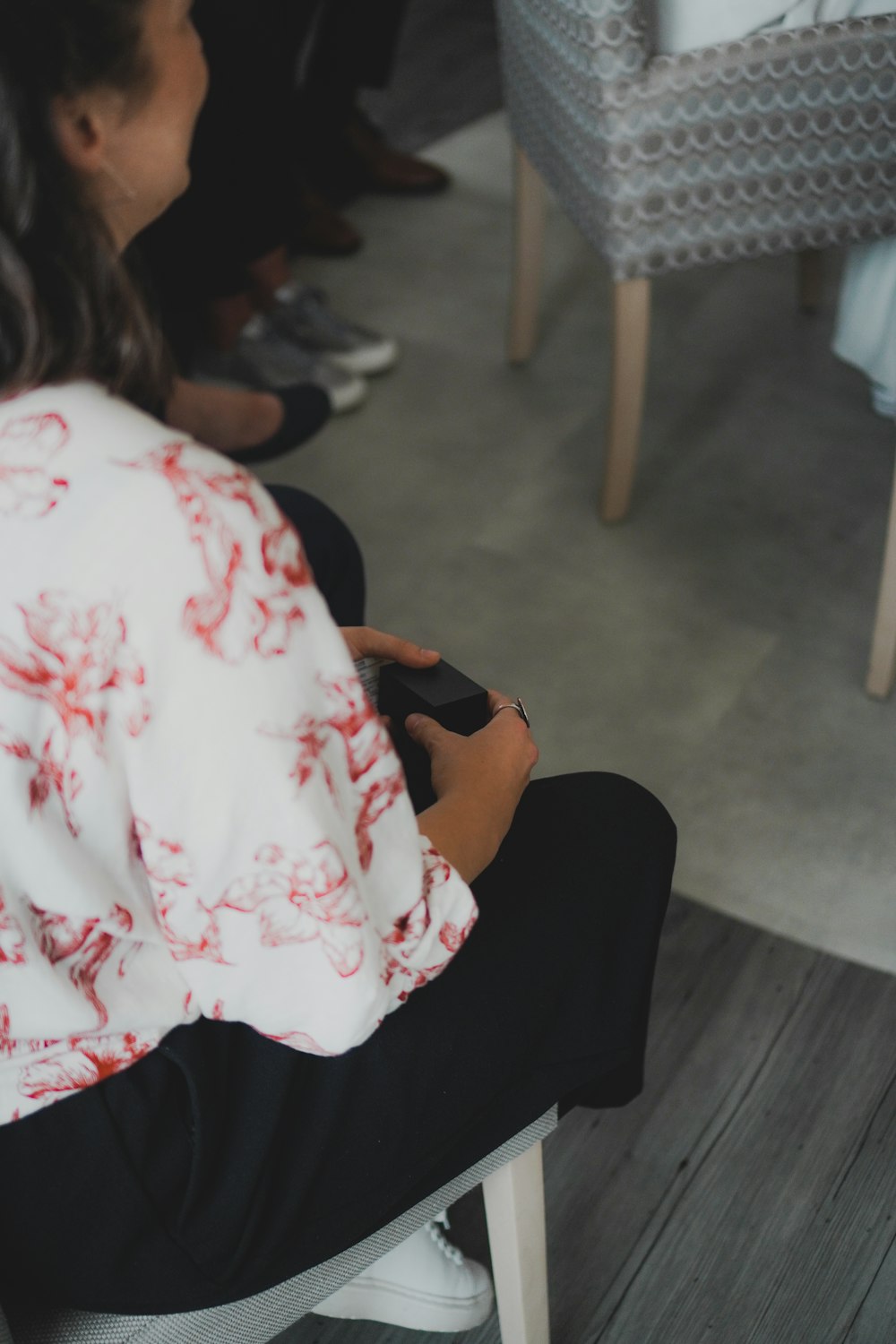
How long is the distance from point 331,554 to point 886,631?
62 cm

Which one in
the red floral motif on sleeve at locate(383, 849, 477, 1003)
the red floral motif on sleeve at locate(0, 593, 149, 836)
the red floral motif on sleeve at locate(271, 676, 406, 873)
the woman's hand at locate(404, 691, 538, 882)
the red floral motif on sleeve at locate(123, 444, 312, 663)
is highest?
the red floral motif on sleeve at locate(123, 444, 312, 663)

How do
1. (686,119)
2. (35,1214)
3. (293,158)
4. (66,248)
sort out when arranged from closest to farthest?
1. (66,248)
2. (35,1214)
3. (686,119)
4. (293,158)

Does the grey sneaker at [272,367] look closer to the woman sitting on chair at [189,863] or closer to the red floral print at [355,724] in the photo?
the woman sitting on chair at [189,863]

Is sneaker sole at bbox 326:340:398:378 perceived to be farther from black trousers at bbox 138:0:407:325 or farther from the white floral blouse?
the white floral blouse

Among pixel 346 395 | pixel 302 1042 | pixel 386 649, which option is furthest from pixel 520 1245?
→ pixel 346 395

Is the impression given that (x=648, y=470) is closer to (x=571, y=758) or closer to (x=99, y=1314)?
(x=571, y=758)

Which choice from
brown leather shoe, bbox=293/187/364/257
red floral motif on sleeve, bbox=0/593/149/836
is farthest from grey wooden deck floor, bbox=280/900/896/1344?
brown leather shoe, bbox=293/187/364/257

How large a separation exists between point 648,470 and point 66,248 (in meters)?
1.38

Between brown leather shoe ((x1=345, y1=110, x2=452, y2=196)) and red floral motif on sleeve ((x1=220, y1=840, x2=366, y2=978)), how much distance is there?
2198 millimetres

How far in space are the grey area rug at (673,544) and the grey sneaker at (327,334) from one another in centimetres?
4

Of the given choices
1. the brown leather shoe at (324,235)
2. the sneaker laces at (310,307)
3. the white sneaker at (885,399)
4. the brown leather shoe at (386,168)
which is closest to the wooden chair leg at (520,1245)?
the white sneaker at (885,399)

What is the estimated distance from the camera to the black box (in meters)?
0.84

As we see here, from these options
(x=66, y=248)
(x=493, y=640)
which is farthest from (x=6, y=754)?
(x=493, y=640)

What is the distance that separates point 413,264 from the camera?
234cm
